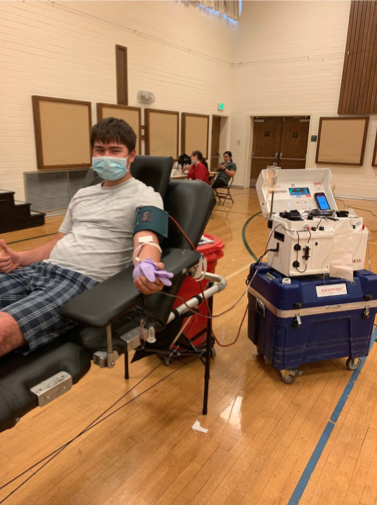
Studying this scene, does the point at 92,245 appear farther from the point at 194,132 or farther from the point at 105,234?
the point at 194,132

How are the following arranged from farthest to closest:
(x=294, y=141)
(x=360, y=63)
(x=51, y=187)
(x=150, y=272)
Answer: (x=294, y=141), (x=360, y=63), (x=51, y=187), (x=150, y=272)

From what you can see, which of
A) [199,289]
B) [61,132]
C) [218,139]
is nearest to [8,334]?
[199,289]

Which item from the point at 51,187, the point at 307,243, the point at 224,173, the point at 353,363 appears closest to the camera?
the point at 307,243

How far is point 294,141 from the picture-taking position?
9844 millimetres

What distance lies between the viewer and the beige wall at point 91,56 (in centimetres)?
544

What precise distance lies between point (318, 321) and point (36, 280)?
1487 millimetres

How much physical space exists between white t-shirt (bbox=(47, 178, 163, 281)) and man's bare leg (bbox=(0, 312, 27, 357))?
37 centimetres

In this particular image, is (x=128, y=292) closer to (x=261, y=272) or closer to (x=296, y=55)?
(x=261, y=272)

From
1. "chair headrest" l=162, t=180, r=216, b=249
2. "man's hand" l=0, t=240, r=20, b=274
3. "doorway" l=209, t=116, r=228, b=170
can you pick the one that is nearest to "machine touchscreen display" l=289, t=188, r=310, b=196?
"chair headrest" l=162, t=180, r=216, b=249

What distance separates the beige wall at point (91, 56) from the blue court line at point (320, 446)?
5553 mm

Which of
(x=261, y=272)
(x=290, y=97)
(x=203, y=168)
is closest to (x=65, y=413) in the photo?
(x=261, y=272)

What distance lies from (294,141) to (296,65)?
1.85m

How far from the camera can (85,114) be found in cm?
640

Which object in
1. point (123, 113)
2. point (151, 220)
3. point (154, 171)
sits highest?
point (123, 113)
